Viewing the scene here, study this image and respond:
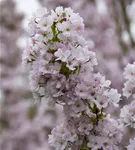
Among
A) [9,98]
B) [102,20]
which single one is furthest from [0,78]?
[102,20]

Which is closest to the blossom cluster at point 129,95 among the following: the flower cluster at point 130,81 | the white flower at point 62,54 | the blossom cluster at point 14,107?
the flower cluster at point 130,81

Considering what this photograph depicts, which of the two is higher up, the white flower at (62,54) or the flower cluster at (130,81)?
the white flower at (62,54)

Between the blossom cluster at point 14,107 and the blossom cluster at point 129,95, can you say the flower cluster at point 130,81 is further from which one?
the blossom cluster at point 14,107

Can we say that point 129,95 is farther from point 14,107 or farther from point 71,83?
point 14,107

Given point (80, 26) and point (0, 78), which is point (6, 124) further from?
point (80, 26)

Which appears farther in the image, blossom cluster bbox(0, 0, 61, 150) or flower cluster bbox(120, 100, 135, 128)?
blossom cluster bbox(0, 0, 61, 150)

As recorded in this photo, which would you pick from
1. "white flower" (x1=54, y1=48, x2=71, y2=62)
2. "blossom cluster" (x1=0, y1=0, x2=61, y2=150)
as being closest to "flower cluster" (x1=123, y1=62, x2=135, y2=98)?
"white flower" (x1=54, y1=48, x2=71, y2=62)

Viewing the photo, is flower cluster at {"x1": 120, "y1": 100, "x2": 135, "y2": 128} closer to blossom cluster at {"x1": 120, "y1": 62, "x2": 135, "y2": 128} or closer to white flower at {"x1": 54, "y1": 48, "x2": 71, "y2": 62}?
blossom cluster at {"x1": 120, "y1": 62, "x2": 135, "y2": 128}

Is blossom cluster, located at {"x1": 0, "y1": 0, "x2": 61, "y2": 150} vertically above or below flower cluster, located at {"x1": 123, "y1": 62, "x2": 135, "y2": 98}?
above
